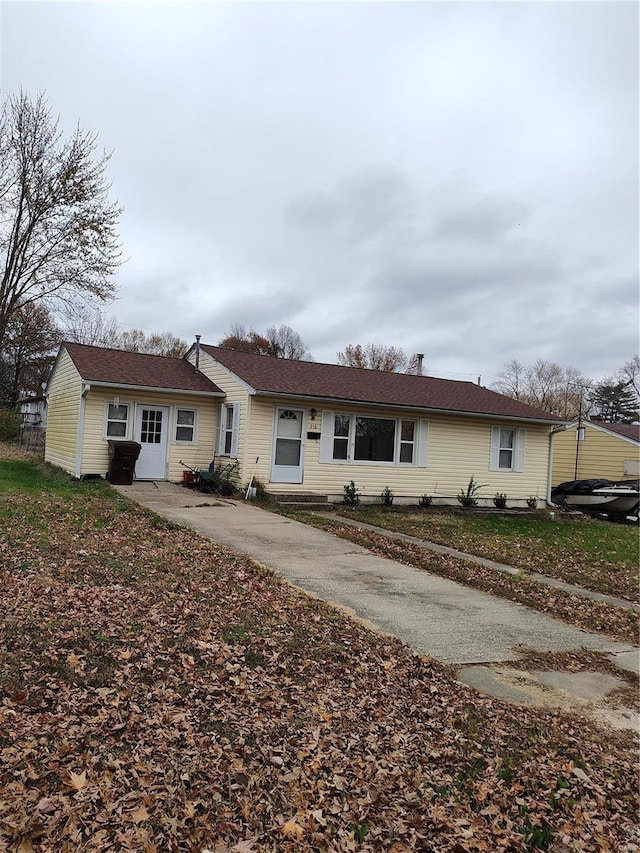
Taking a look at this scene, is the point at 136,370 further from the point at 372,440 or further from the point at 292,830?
the point at 292,830

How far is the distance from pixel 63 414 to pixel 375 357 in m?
37.3

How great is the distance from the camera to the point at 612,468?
76.6 feet

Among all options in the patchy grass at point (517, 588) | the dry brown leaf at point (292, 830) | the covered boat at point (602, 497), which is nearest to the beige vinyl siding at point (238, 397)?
the patchy grass at point (517, 588)

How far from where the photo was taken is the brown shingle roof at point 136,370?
15.3 metres

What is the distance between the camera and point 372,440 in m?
16.5

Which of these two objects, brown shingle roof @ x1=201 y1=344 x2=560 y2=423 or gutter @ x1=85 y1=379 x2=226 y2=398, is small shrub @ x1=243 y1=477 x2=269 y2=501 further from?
gutter @ x1=85 y1=379 x2=226 y2=398

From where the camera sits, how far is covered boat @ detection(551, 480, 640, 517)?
18.6 meters

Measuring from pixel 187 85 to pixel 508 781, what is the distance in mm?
12368

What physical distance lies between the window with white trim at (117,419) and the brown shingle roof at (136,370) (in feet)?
2.63

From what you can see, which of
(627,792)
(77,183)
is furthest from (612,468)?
(77,183)

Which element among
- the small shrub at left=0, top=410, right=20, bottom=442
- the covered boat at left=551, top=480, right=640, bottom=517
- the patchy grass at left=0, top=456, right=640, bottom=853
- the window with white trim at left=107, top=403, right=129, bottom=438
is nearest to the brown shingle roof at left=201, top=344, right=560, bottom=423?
the covered boat at left=551, top=480, right=640, bottom=517

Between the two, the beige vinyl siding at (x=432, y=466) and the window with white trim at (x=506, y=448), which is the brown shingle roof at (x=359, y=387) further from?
the window with white trim at (x=506, y=448)

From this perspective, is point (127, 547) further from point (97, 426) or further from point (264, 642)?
point (97, 426)

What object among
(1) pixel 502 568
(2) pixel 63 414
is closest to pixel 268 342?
(2) pixel 63 414
